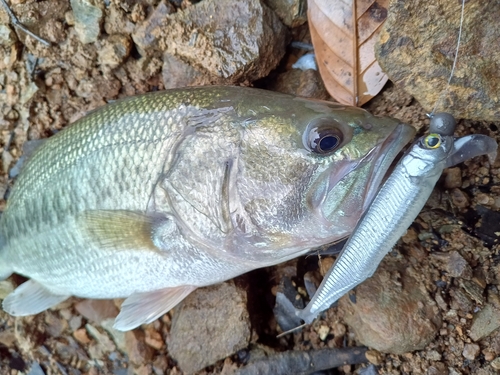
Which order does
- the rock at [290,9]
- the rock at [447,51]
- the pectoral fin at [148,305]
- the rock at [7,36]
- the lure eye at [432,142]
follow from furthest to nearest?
the rock at [7,36], the rock at [290,9], the pectoral fin at [148,305], the rock at [447,51], the lure eye at [432,142]

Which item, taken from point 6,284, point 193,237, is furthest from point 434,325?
point 6,284

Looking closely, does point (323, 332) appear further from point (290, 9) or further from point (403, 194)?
point (290, 9)

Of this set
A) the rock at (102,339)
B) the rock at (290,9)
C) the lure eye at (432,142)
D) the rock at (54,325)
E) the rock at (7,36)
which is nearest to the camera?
the lure eye at (432,142)

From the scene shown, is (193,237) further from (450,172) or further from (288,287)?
(450,172)

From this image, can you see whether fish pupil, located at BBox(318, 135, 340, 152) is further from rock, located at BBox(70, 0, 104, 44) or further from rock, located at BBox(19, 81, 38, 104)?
rock, located at BBox(19, 81, 38, 104)

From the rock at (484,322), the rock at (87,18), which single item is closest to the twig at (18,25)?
the rock at (87,18)

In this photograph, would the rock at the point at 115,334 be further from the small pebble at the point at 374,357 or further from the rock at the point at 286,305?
the small pebble at the point at 374,357
